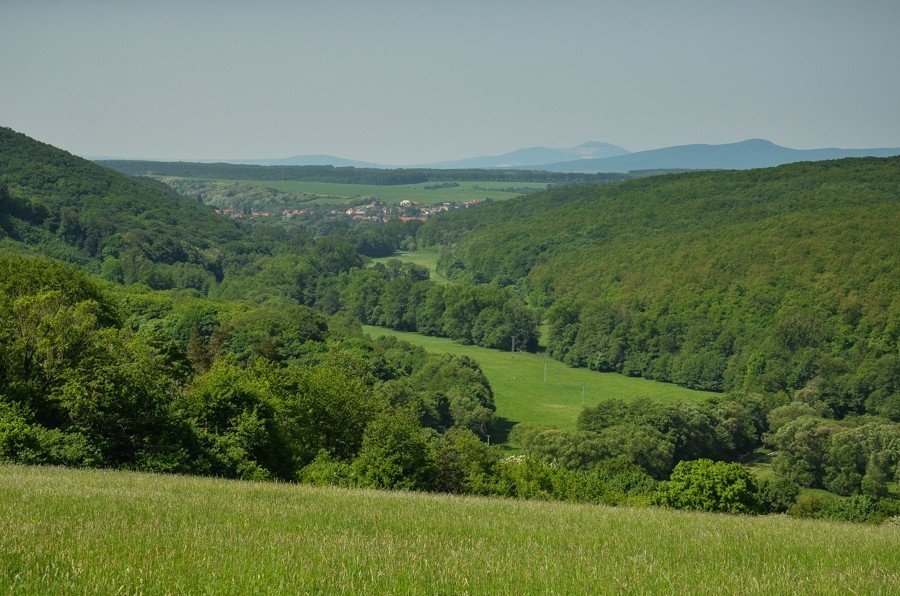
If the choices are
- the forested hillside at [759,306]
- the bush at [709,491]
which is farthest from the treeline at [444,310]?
the bush at [709,491]

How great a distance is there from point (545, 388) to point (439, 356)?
15.1 m

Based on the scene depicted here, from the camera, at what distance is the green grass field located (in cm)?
9806

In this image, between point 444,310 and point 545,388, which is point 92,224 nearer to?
point 444,310

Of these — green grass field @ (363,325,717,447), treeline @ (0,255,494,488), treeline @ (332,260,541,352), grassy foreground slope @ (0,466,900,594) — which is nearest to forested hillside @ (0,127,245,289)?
treeline @ (332,260,541,352)

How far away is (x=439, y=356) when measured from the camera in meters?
112

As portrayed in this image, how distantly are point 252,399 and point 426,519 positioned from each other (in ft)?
74.1

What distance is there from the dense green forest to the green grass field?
13.2ft

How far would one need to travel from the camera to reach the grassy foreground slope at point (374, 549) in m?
7.97

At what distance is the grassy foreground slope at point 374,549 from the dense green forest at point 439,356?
45.0 ft

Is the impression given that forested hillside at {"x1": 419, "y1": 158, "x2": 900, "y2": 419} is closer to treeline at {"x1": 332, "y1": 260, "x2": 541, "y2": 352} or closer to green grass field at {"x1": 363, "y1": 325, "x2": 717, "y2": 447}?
green grass field at {"x1": 363, "y1": 325, "x2": 717, "y2": 447}

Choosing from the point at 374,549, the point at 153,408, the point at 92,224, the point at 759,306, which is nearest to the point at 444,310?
the point at 759,306

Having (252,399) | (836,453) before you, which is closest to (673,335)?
(836,453)

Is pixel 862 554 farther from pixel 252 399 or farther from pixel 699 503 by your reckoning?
pixel 699 503

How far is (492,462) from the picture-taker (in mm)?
46469
